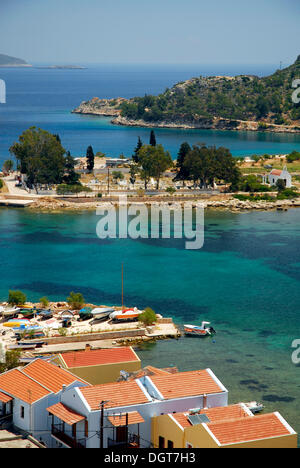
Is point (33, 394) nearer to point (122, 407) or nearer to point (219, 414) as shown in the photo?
point (122, 407)

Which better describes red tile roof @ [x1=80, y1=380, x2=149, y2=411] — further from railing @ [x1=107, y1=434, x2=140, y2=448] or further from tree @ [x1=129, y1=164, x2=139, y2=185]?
tree @ [x1=129, y1=164, x2=139, y2=185]

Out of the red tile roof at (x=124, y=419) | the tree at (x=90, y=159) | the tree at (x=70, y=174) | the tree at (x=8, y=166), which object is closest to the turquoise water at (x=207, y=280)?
the red tile roof at (x=124, y=419)

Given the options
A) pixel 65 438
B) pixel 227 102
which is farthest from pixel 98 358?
pixel 227 102

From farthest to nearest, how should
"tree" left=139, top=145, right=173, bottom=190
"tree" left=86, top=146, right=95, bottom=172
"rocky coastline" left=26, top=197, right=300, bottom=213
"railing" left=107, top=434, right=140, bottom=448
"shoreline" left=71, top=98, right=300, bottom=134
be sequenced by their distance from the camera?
"shoreline" left=71, top=98, right=300, bottom=134
"tree" left=86, top=146, right=95, bottom=172
"tree" left=139, top=145, right=173, bottom=190
"rocky coastline" left=26, top=197, right=300, bottom=213
"railing" left=107, top=434, right=140, bottom=448

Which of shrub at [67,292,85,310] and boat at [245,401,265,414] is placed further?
shrub at [67,292,85,310]

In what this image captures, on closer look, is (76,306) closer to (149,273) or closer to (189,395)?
(149,273)

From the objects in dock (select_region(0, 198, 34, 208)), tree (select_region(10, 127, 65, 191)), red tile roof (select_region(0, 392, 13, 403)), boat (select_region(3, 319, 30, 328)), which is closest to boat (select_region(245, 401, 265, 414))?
red tile roof (select_region(0, 392, 13, 403))
